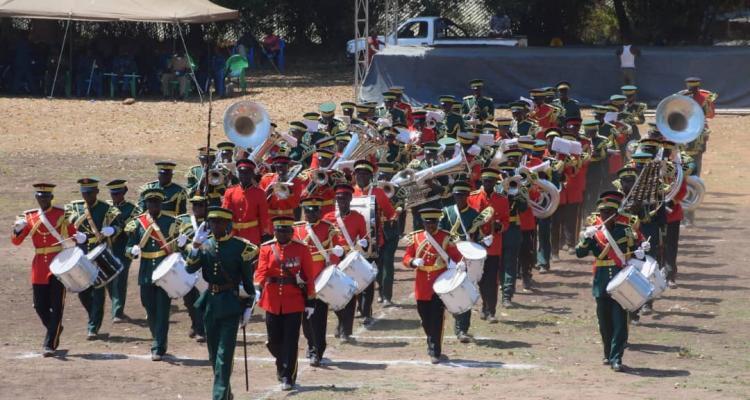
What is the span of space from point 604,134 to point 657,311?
226 inches

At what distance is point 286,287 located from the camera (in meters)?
12.9

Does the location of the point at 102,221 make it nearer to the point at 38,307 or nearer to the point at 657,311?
the point at 38,307

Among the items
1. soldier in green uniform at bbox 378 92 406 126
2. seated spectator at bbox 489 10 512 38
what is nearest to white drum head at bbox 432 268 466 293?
soldier in green uniform at bbox 378 92 406 126

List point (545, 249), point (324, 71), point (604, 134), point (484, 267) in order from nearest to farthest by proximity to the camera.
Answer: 1. point (484, 267)
2. point (545, 249)
3. point (604, 134)
4. point (324, 71)

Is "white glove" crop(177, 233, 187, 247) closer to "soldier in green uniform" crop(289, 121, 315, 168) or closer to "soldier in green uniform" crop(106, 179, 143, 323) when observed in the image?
"soldier in green uniform" crop(106, 179, 143, 323)

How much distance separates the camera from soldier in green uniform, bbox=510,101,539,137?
22469mm

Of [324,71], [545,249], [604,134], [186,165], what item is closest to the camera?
[545,249]

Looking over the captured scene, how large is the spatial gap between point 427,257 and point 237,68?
2574 centimetres

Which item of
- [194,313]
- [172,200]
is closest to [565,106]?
Result: [172,200]

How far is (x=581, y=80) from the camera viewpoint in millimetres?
36094

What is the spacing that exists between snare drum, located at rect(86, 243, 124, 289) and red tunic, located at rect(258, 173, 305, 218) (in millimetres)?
2403

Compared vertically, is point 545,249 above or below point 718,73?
below

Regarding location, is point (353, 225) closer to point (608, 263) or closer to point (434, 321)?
point (434, 321)

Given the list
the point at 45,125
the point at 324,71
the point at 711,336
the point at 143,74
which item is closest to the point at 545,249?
the point at 711,336
